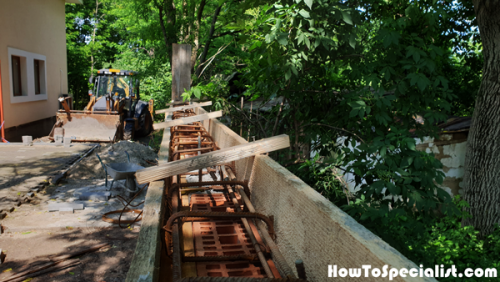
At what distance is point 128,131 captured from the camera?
510 inches

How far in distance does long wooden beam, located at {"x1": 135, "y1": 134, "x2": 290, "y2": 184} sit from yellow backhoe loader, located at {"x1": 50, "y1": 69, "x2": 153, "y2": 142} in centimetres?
839

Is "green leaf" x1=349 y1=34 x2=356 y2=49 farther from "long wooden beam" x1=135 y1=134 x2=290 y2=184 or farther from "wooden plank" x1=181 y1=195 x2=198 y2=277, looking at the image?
"wooden plank" x1=181 y1=195 x2=198 y2=277

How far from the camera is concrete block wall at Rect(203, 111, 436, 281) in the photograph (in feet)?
4.72

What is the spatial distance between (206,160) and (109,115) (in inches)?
380

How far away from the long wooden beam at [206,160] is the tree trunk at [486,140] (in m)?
3.66

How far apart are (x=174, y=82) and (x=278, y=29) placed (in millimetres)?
5176

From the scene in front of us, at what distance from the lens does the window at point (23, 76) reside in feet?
41.0

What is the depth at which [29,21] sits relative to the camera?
44.9 ft

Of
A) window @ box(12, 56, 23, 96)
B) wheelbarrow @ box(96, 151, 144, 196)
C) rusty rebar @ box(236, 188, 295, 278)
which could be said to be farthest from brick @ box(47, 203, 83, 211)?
window @ box(12, 56, 23, 96)

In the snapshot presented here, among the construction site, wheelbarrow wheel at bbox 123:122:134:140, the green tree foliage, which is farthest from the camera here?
the green tree foliage

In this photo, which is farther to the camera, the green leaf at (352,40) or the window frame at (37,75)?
the window frame at (37,75)

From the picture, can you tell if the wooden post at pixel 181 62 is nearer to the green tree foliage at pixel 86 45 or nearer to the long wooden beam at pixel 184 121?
the long wooden beam at pixel 184 121

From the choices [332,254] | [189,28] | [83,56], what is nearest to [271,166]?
[332,254]

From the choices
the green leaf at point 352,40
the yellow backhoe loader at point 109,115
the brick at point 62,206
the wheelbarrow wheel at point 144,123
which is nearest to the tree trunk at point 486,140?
the green leaf at point 352,40
